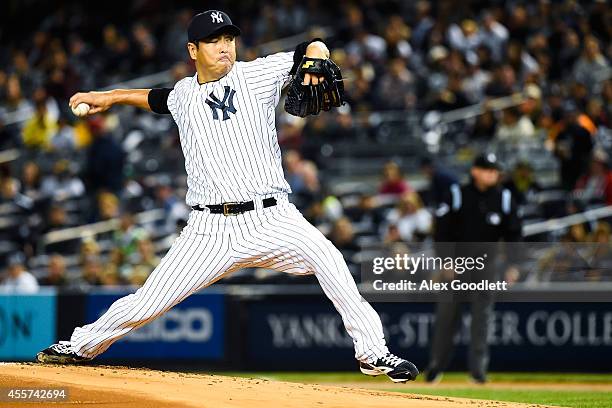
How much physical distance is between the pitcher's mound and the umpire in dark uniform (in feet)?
11.7

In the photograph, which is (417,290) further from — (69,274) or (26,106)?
(26,106)

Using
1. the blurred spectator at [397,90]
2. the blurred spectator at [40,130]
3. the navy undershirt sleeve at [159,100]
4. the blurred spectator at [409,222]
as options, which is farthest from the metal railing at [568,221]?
the navy undershirt sleeve at [159,100]

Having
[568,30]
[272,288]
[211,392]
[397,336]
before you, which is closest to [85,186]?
[272,288]

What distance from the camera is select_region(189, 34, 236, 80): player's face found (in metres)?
6.66

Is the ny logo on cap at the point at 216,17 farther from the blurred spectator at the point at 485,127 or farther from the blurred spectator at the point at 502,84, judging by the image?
the blurred spectator at the point at 502,84

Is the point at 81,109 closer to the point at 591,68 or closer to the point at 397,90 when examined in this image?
the point at 397,90

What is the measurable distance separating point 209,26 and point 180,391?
199cm

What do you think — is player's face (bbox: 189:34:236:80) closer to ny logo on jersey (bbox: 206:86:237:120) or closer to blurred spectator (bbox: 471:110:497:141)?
ny logo on jersey (bbox: 206:86:237:120)

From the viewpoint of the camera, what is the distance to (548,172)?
15.2m

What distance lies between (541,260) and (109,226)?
5.31 metres

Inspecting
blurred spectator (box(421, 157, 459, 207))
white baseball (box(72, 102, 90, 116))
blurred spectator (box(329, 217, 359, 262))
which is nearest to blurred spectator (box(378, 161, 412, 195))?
blurred spectator (box(421, 157, 459, 207))

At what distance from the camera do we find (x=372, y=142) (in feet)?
52.5

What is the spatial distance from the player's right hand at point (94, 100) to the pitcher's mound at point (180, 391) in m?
1.50

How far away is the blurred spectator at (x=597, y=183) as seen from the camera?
1384 cm
